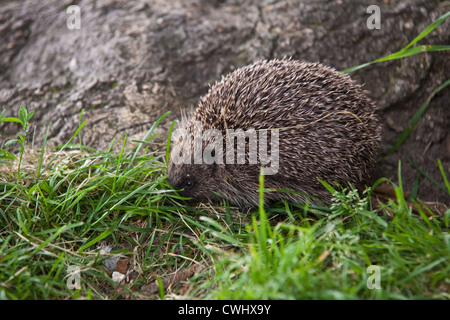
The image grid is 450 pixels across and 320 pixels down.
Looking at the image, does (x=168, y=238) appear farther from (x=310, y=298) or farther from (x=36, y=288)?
(x=310, y=298)

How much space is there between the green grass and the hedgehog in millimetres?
236

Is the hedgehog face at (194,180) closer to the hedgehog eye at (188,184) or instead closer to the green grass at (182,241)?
the hedgehog eye at (188,184)

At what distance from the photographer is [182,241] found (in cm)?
386

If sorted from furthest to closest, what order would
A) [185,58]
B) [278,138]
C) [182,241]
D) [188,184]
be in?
[185,58] → [188,184] → [278,138] → [182,241]

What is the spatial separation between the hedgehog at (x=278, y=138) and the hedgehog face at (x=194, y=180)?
0.01 meters

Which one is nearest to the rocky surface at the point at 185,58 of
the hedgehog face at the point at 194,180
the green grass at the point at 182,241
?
the green grass at the point at 182,241

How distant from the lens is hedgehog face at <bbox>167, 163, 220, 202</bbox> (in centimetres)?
433

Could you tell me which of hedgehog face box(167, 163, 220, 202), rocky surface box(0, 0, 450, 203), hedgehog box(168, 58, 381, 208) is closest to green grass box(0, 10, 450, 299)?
hedgehog face box(167, 163, 220, 202)

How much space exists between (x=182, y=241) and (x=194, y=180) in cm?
81

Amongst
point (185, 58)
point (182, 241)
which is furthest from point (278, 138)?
point (185, 58)

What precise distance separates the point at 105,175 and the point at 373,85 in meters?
3.88

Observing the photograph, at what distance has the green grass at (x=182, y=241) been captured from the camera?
2855 millimetres

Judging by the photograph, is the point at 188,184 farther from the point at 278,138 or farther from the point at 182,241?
the point at 278,138

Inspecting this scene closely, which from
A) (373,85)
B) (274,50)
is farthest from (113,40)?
(373,85)
